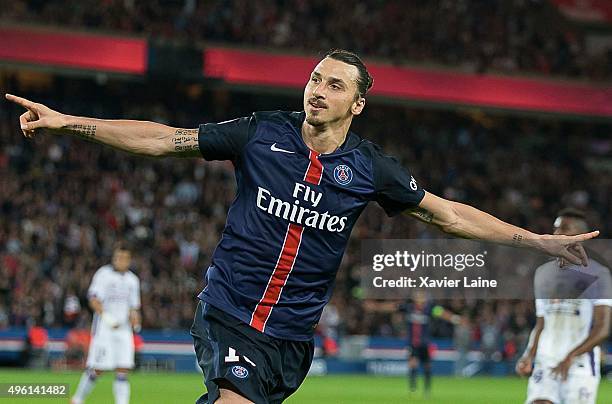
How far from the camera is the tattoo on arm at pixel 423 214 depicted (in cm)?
602

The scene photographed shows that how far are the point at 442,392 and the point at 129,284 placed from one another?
912 cm

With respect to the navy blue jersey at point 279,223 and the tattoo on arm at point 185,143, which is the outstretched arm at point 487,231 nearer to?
the navy blue jersey at point 279,223

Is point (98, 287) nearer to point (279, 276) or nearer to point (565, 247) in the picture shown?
point (279, 276)

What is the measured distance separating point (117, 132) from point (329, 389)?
16.8 metres

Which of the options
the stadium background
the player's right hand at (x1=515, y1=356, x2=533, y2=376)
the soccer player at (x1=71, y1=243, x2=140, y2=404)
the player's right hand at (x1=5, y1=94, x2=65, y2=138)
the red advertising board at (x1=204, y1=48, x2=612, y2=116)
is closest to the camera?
the player's right hand at (x1=5, y1=94, x2=65, y2=138)

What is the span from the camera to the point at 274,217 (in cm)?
555

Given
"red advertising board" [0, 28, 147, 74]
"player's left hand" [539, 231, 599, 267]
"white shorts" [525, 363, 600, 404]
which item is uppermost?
"red advertising board" [0, 28, 147, 74]

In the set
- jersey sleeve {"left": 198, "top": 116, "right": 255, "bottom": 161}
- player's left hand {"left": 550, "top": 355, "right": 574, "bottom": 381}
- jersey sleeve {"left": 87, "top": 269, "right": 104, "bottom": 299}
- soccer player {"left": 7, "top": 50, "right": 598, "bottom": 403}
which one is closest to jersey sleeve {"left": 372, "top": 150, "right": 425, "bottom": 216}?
soccer player {"left": 7, "top": 50, "right": 598, "bottom": 403}

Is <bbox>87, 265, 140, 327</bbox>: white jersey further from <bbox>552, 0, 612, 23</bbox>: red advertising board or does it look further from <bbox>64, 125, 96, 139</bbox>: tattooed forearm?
<bbox>552, 0, 612, 23</bbox>: red advertising board

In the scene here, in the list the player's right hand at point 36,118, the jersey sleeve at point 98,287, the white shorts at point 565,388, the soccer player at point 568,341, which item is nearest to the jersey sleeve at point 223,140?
the player's right hand at point 36,118

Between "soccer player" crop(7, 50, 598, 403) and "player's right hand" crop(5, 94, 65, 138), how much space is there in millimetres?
15

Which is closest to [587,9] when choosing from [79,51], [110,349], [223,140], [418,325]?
[79,51]

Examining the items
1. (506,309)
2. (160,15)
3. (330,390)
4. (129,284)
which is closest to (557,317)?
(129,284)

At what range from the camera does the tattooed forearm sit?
5.35m
